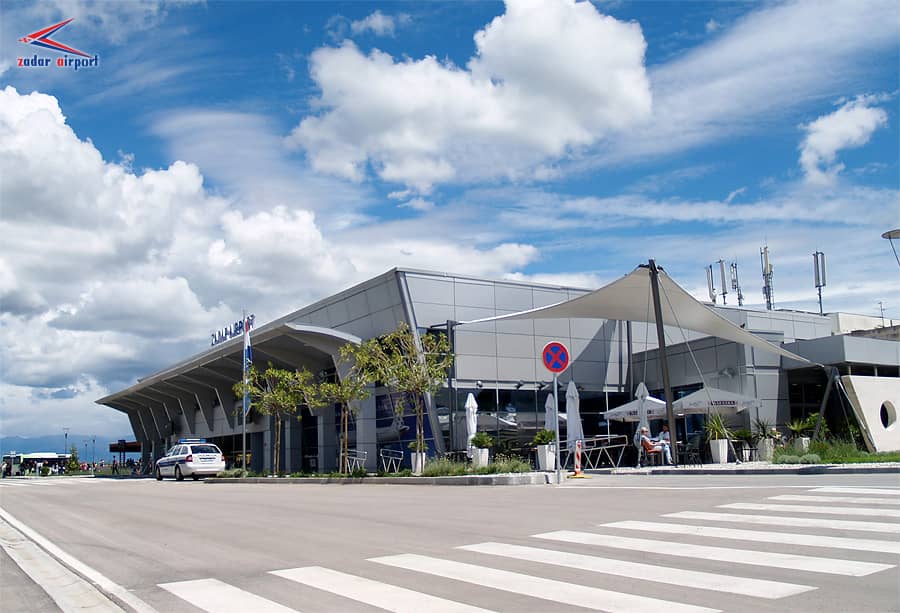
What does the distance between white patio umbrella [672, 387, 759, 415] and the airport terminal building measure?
3201 millimetres

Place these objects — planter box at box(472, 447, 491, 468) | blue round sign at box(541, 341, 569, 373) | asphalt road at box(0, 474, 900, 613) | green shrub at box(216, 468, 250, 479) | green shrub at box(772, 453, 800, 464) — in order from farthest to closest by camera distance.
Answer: green shrub at box(216, 468, 250, 479) < planter box at box(472, 447, 491, 468) < green shrub at box(772, 453, 800, 464) < blue round sign at box(541, 341, 569, 373) < asphalt road at box(0, 474, 900, 613)

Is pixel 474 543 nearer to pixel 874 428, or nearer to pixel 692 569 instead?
pixel 692 569

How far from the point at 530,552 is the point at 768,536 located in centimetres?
255

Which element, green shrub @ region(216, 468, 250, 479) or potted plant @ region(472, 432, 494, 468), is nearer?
potted plant @ region(472, 432, 494, 468)

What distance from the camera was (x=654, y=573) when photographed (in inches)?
273

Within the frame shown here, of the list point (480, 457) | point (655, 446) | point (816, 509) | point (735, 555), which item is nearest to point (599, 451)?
point (655, 446)

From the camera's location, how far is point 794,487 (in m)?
13.2

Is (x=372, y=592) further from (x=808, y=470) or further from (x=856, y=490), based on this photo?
(x=808, y=470)

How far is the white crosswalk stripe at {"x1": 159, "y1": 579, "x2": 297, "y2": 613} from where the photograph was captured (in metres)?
6.27

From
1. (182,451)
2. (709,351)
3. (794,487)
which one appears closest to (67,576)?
(794,487)

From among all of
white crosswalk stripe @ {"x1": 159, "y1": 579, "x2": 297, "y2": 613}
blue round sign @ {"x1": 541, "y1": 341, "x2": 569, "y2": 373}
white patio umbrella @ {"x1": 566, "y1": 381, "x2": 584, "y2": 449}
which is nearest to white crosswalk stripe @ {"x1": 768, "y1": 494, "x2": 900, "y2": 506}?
blue round sign @ {"x1": 541, "y1": 341, "x2": 569, "y2": 373}

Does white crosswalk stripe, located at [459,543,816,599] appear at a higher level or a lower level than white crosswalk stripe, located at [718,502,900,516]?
lower

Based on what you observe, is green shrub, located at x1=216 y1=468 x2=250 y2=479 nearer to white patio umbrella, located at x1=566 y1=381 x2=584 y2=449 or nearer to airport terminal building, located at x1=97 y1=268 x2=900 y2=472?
airport terminal building, located at x1=97 y1=268 x2=900 y2=472

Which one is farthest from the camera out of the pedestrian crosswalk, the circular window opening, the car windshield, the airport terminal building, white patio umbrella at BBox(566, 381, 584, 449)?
the car windshield
